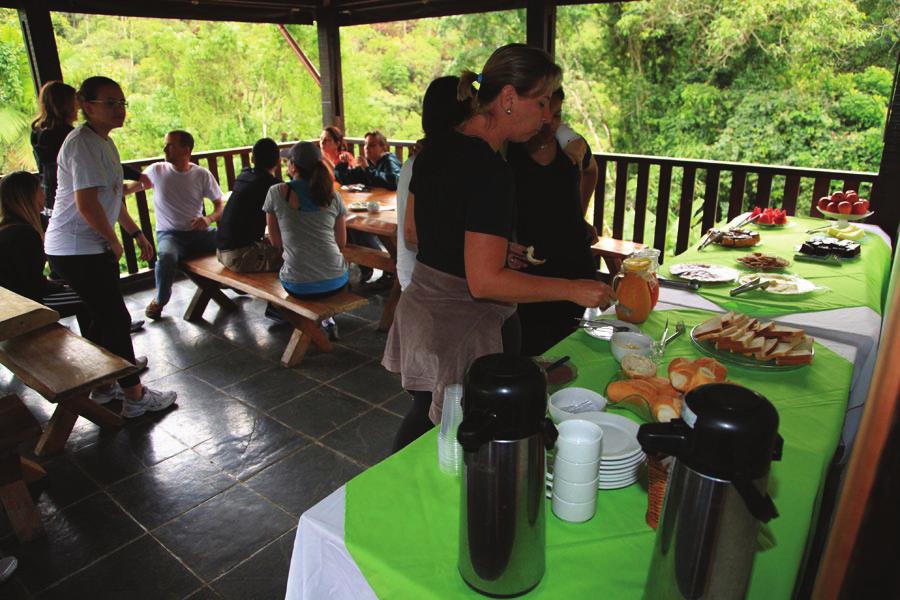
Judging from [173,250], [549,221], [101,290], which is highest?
[549,221]

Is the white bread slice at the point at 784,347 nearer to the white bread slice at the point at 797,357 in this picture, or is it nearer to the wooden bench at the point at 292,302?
the white bread slice at the point at 797,357

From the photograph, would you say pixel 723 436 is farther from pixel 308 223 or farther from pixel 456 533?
pixel 308 223

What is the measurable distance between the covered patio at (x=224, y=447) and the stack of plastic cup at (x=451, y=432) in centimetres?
60

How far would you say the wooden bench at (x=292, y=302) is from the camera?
10.7ft

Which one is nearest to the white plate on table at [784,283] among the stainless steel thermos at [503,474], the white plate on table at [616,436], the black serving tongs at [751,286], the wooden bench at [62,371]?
the black serving tongs at [751,286]

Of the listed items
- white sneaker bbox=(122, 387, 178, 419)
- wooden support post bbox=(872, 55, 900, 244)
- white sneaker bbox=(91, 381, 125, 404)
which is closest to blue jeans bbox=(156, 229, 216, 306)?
white sneaker bbox=(91, 381, 125, 404)

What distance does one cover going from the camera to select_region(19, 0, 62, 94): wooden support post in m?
4.08

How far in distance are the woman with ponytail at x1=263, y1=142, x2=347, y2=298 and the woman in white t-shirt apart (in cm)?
78

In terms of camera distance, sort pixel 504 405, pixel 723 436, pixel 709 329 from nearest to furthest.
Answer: pixel 723 436 < pixel 504 405 < pixel 709 329

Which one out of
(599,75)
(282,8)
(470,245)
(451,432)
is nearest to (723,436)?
(451,432)

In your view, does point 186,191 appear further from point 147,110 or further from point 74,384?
point 147,110

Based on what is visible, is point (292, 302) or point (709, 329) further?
point (292, 302)

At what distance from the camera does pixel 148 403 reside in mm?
2840

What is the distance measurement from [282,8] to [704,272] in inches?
200
